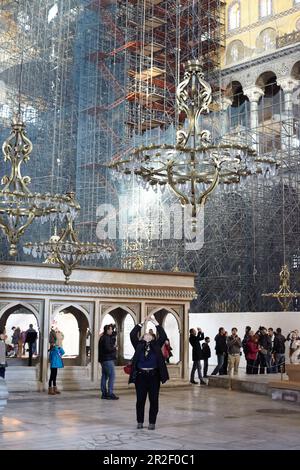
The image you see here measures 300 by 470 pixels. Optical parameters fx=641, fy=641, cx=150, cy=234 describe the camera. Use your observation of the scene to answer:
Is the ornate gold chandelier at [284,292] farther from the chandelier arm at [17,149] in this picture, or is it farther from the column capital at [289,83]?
the chandelier arm at [17,149]

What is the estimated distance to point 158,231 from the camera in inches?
1103

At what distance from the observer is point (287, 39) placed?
2883 centimetres

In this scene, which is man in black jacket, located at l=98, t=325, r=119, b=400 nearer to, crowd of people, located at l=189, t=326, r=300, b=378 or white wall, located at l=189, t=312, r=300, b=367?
crowd of people, located at l=189, t=326, r=300, b=378

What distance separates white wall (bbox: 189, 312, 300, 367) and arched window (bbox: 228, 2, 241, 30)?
15167 mm

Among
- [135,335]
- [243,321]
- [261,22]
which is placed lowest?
[135,335]

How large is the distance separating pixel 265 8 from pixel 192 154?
2105 centimetres

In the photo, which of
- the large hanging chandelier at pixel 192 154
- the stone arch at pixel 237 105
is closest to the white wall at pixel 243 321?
the large hanging chandelier at pixel 192 154

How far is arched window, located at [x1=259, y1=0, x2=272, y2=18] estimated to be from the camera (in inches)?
1174

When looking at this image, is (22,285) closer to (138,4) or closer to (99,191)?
(99,191)

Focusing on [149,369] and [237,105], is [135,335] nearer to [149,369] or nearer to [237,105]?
[149,369]

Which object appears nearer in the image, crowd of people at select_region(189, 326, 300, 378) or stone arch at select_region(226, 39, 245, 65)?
crowd of people at select_region(189, 326, 300, 378)

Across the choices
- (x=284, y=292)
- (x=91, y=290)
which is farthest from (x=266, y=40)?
(x=91, y=290)

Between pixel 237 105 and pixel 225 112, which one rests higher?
pixel 237 105

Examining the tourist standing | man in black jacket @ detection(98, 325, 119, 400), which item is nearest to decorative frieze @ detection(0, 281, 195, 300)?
the tourist standing
